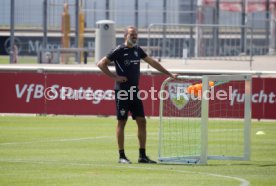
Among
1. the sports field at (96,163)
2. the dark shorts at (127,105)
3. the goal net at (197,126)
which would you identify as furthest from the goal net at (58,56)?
the dark shorts at (127,105)

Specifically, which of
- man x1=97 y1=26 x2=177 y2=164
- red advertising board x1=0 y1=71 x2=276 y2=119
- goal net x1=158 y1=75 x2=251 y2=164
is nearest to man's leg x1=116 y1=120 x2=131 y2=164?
man x1=97 y1=26 x2=177 y2=164

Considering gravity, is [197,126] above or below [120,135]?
below

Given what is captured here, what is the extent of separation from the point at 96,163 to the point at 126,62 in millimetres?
1613

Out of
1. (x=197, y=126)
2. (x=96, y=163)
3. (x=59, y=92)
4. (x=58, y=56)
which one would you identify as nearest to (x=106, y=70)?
(x=96, y=163)

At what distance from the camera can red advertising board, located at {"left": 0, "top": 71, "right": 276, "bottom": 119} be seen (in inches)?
1092

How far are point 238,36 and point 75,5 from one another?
6.17 m

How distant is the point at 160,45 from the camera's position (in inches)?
1372

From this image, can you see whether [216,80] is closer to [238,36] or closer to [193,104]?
[193,104]

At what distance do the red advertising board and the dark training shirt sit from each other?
12498mm

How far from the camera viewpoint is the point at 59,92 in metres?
28.0

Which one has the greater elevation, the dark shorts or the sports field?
the dark shorts

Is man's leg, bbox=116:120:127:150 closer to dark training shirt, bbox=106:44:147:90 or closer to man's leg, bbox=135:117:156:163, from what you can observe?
man's leg, bbox=135:117:156:163

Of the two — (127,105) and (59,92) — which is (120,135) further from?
(59,92)

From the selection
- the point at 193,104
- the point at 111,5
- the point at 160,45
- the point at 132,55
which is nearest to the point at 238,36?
the point at 160,45
